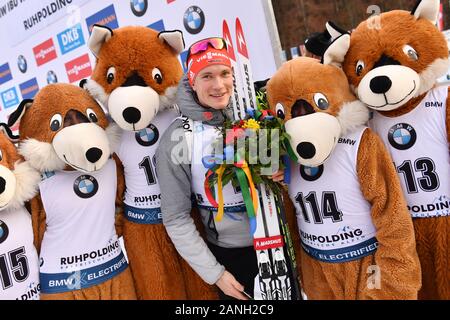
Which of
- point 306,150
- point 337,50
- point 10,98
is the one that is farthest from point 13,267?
point 10,98

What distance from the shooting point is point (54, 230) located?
145 centimetres

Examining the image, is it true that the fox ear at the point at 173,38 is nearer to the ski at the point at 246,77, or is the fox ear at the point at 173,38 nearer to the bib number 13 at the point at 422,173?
the ski at the point at 246,77

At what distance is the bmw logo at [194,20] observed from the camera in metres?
2.54

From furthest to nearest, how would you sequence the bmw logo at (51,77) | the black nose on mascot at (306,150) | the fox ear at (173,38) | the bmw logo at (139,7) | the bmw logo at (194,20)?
the bmw logo at (51,77) → the bmw logo at (139,7) → the bmw logo at (194,20) → the fox ear at (173,38) → the black nose on mascot at (306,150)

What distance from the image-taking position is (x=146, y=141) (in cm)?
155

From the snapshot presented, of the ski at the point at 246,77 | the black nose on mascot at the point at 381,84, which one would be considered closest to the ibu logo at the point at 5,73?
the ski at the point at 246,77

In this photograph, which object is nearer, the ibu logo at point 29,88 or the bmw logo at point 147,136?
the bmw logo at point 147,136

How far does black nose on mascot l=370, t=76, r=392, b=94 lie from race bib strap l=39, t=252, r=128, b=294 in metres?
1.17

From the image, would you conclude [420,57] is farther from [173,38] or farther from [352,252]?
[173,38]

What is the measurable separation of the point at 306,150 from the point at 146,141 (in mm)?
688

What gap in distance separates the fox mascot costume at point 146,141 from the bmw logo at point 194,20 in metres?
1.04
